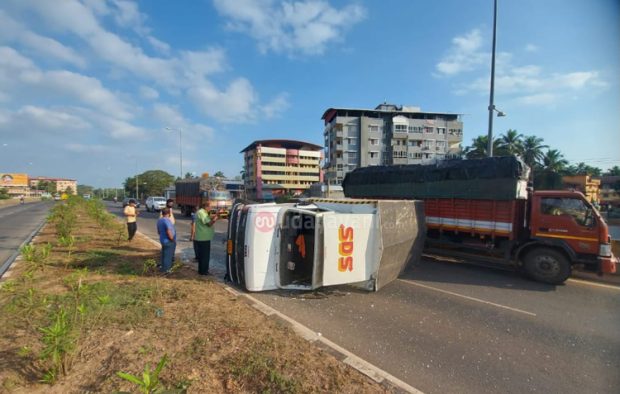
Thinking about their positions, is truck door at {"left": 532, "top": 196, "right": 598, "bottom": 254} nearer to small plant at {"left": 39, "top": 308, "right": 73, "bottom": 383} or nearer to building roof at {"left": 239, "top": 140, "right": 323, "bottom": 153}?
small plant at {"left": 39, "top": 308, "right": 73, "bottom": 383}

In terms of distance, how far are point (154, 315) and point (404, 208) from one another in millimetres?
5748

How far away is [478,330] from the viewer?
4508mm

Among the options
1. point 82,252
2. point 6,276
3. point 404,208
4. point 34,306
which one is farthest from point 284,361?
point 82,252

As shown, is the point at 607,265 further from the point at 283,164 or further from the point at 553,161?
the point at 283,164

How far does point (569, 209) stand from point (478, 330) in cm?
480

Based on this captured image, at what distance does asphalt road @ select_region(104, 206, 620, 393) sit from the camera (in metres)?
3.39

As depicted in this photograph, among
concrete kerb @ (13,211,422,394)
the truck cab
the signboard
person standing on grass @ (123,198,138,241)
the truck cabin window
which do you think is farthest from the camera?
the signboard

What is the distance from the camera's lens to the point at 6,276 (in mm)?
6293

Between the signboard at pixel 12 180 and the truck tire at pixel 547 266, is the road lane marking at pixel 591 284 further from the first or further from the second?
the signboard at pixel 12 180

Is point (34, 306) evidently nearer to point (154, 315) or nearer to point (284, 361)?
point (154, 315)

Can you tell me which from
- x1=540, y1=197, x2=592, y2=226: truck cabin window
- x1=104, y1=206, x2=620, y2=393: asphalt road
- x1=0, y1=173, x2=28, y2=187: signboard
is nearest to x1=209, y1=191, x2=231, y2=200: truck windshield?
x1=104, y1=206, x2=620, y2=393: asphalt road

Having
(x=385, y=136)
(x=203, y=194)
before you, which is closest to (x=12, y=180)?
(x=203, y=194)

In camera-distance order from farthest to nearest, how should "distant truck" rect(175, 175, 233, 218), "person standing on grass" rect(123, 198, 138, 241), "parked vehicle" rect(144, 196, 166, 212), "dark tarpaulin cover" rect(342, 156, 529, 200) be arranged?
"parked vehicle" rect(144, 196, 166, 212) → "distant truck" rect(175, 175, 233, 218) → "person standing on grass" rect(123, 198, 138, 241) → "dark tarpaulin cover" rect(342, 156, 529, 200)

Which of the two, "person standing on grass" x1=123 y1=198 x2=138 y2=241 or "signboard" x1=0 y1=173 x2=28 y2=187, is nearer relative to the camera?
"person standing on grass" x1=123 y1=198 x2=138 y2=241
